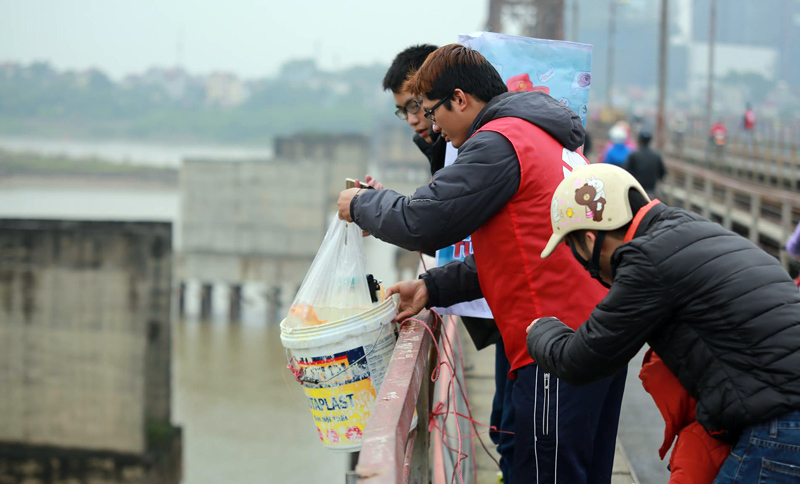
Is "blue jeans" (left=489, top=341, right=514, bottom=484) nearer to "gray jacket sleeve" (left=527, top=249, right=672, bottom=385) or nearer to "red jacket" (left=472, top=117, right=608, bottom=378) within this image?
"red jacket" (left=472, top=117, right=608, bottom=378)

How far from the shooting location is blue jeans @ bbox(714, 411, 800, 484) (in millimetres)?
2111

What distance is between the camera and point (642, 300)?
213 cm

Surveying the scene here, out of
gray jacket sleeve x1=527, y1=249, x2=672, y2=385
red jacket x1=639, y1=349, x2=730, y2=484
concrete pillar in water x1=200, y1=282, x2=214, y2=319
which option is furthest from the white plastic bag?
concrete pillar in water x1=200, y1=282, x2=214, y2=319

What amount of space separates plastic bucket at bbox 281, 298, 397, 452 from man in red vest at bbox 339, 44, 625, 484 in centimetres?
40

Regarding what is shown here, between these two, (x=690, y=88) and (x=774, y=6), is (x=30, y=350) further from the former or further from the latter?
(x=690, y=88)

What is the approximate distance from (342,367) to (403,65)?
1.52 meters

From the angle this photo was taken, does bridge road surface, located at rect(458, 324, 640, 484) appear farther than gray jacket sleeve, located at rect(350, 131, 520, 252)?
Yes

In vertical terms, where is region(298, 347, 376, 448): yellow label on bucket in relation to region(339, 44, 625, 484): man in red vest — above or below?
below

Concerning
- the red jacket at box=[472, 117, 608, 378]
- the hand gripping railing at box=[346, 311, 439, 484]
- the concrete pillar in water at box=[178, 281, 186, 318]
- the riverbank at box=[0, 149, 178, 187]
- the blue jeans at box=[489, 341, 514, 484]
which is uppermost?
the red jacket at box=[472, 117, 608, 378]

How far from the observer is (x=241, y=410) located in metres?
27.9

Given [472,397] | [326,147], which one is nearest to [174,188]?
[326,147]

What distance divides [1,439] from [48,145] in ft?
407

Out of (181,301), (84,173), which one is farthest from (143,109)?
(181,301)

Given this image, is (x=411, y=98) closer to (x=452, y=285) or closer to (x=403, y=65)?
(x=403, y=65)
